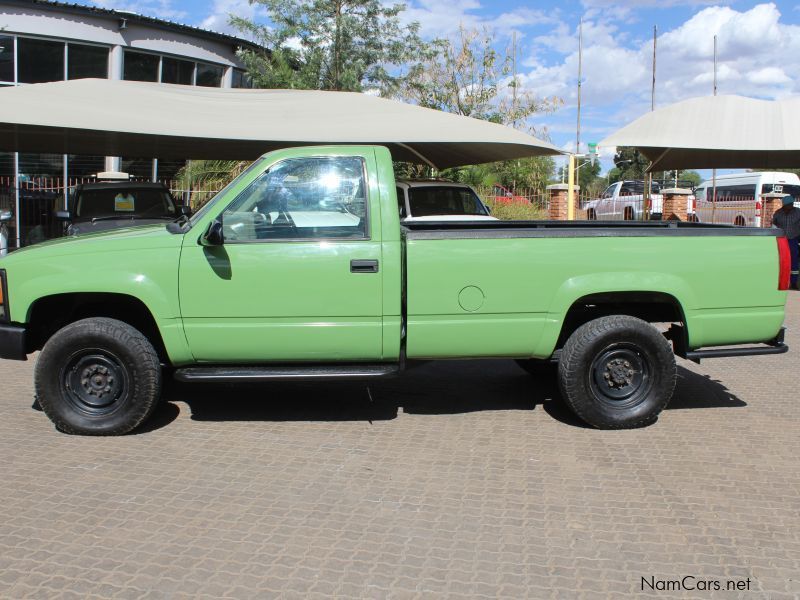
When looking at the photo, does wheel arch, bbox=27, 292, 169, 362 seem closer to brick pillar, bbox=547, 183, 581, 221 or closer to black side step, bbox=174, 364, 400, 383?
black side step, bbox=174, 364, 400, 383

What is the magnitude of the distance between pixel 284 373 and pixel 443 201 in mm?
7657

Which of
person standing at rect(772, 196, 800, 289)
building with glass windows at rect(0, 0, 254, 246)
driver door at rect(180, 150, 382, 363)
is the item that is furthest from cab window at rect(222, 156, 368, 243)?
building with glass windows at rect(0, 0, 254, 246)

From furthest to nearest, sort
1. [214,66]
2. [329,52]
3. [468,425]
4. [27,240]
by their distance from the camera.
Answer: [214,66] → [329,52] → [27,240] → [468,425]

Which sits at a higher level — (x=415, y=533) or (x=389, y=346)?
(x=389, y=346)

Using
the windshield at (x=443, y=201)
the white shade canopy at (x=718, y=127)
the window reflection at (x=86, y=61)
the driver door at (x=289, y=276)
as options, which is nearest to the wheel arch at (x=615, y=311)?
the driver door at (x=289, y=276)

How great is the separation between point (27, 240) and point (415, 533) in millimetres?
15446

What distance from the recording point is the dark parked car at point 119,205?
35.9ft

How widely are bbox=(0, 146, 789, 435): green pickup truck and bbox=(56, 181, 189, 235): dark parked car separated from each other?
5.73 metres

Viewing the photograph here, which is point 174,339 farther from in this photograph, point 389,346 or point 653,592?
point 653,592

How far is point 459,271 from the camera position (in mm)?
5242

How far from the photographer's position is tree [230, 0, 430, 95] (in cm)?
1798

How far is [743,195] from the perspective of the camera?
27922mm

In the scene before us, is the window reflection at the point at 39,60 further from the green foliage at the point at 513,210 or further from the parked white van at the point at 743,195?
the parked white van at the point at 743,195

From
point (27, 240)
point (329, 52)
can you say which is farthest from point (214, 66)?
point (27, 240)
